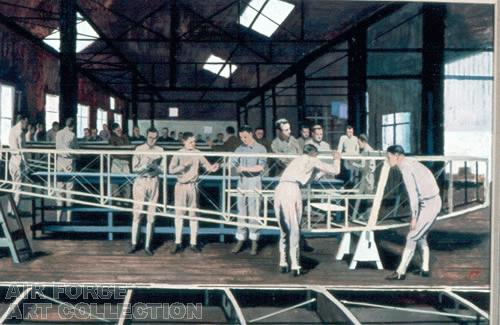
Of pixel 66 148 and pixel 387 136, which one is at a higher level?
pixel 387 136

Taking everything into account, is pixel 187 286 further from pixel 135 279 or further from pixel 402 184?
pixel 402 184

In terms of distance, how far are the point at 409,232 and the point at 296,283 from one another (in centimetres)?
110

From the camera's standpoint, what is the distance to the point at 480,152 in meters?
5.20

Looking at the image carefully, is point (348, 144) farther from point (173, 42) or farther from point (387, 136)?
point (173, 42)

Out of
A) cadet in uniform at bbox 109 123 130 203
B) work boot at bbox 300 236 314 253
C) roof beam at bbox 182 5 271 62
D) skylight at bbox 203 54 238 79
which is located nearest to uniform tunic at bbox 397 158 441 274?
work boot at bbox 300 236 314 253

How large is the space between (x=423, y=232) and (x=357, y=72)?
5.28 feet

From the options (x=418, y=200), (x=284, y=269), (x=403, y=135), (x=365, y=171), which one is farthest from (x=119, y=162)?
(x=418, y=200)

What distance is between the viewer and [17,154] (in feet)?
18.3

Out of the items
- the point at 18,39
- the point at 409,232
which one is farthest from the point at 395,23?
the point at 18,39

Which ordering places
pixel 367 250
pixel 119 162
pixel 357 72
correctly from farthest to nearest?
1. pixel 119 162
2. pixel 357 72
3. pixel 367 250

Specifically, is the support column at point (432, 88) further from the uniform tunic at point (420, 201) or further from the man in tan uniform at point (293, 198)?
the man in tan uniform at point (293, 198)

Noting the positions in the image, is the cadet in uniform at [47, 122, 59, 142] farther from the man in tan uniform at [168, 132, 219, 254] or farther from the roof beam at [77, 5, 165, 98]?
the man in tan uniform at [168, 132, 219, 254]

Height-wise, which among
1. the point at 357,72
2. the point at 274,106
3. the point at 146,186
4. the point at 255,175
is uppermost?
the point at 357,72

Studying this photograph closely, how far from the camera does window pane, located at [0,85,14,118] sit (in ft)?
17.6
